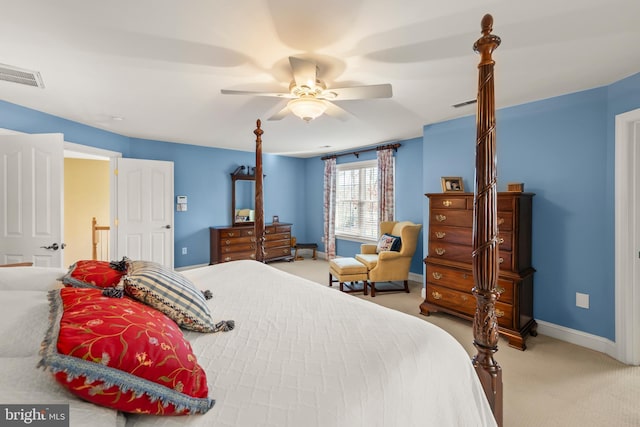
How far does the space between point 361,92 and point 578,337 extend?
3.12 m

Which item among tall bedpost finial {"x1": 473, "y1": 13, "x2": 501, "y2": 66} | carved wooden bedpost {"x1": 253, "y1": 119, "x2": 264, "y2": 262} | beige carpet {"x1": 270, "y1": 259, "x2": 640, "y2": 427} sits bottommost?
beige carpet {"x1": 270, "y1": 259, "x2": 640, "y2": 427}

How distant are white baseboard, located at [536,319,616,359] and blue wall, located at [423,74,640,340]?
50 mm

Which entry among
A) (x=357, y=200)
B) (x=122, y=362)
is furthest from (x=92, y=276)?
(x=357, y=200)

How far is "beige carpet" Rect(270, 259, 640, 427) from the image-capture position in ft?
6.11

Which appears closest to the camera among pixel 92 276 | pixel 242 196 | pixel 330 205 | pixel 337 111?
pixel 92 276

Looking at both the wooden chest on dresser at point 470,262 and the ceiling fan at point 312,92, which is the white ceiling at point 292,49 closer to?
the ceiling fan at point 312,92

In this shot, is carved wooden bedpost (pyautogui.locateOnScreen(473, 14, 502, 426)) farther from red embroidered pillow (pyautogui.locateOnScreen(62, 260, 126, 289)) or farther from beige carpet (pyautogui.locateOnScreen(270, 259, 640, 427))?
red embroidered pillow (pyautogui.locateOnScreen(62, 260, 126, 289))

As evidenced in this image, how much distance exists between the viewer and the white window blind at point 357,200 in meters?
5.72

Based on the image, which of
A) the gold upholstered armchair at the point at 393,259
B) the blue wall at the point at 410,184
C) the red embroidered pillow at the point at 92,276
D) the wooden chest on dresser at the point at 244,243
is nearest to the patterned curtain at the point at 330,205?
the blue wall at the point at 410,184

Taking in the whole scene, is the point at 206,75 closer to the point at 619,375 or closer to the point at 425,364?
the point at 425,364

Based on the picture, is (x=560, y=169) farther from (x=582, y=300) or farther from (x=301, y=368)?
(x=301, y=368)

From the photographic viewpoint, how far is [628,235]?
2.45m

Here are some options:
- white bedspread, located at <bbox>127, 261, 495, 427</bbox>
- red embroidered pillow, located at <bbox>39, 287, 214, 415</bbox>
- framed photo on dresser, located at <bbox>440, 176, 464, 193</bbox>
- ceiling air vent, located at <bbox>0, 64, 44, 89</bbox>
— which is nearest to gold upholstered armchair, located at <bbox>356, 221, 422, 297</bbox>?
framed photo on dresser, located at <bbox>440, 176, 464, 193</bbox>

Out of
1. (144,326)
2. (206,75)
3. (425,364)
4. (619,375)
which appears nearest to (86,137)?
(206,75)
